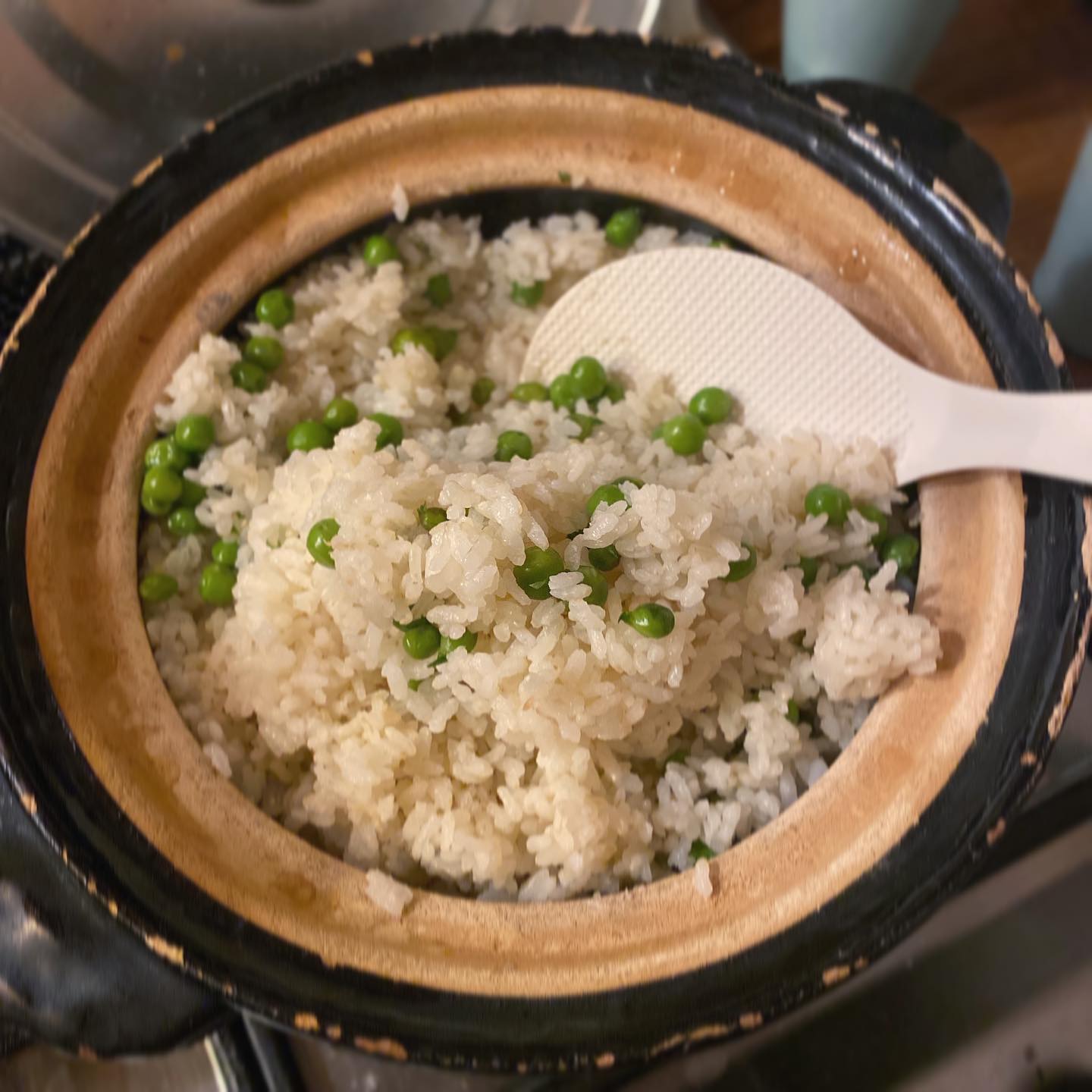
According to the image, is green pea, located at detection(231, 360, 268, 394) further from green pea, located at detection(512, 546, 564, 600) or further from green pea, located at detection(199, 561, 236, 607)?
green pea, located at detection(512, 546, 564, 600)

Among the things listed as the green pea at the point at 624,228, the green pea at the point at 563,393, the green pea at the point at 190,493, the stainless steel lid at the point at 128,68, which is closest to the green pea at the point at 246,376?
the green pea at the point at 190,493

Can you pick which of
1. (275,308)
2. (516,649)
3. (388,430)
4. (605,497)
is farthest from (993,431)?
(275,308)

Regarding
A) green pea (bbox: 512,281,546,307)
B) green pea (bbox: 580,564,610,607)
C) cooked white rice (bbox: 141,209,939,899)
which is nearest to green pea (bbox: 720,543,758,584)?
cooked white rice (bbox: 141,209,939,899)

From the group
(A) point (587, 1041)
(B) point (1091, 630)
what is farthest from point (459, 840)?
(B) point (1091, 630)

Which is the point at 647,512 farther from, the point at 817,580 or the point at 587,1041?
the point at 587,1041

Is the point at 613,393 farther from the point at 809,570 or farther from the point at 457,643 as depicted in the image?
the point at 457,643
